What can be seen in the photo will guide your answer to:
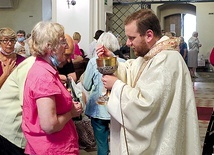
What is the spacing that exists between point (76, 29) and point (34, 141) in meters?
7.35

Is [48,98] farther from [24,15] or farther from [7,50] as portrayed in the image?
[24,15]

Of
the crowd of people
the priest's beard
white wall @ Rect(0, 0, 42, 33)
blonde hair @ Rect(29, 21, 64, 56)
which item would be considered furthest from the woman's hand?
white wall @ Rect(0, 0, 42, 33)

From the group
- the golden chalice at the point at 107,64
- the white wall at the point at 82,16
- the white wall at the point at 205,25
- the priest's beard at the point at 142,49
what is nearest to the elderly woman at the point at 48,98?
the golden chalice at the point at 107,64

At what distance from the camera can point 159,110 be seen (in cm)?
197

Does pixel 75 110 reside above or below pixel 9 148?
above

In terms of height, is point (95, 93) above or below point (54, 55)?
below

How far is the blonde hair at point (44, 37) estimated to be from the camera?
1989 mm

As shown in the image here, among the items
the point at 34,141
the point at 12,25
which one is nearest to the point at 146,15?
the point at 34,141

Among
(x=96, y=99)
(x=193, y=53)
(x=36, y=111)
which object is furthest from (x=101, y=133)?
(x=193, y=53)

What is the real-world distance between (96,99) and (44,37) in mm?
1623

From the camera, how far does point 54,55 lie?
6.70ft

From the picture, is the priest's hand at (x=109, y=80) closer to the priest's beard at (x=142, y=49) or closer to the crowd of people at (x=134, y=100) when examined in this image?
the crowd of people at (x=134, y=100)

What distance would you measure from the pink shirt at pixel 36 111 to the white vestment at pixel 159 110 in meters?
0.27

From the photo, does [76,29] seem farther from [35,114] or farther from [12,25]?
[35,114]
